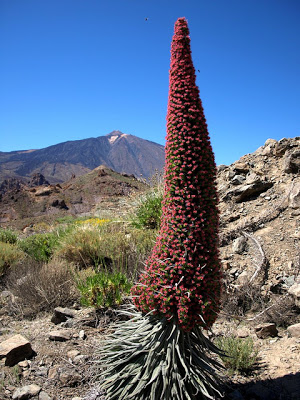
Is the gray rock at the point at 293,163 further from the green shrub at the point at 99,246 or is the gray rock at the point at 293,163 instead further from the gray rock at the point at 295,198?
the green shrub at the point at 99,246

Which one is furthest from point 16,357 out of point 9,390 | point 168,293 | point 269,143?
point 269,143

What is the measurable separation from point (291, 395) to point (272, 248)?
2625 mm

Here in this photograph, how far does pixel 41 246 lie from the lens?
811 centimetres

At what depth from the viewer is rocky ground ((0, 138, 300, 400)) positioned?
10.9 ft

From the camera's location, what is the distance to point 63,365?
3545 mm

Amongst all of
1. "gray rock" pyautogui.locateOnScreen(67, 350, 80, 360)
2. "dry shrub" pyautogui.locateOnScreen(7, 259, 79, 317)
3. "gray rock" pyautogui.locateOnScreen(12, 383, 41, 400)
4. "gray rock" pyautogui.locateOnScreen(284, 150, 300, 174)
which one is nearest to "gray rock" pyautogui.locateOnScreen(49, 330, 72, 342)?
"gray rock" pyautogui.locateOnScreen(67, 350, 80, 360)

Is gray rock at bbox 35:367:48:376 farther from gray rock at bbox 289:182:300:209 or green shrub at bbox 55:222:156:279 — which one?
gray rock at bbox 289:182:300:209

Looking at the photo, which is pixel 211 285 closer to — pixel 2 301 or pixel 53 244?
pixel 2 301

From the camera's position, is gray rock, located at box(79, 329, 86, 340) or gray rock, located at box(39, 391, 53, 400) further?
gray rock, located at box(79, 329, 86, 340)

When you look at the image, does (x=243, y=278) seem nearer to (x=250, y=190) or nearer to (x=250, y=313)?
(x=250, y=313)

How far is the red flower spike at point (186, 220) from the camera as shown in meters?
2.52

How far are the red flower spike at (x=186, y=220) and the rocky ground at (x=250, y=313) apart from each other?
2.79ft

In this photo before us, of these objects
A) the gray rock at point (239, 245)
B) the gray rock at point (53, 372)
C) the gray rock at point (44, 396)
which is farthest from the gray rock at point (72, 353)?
the gray rock at point (239, 245)

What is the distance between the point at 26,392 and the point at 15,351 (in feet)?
2.08
